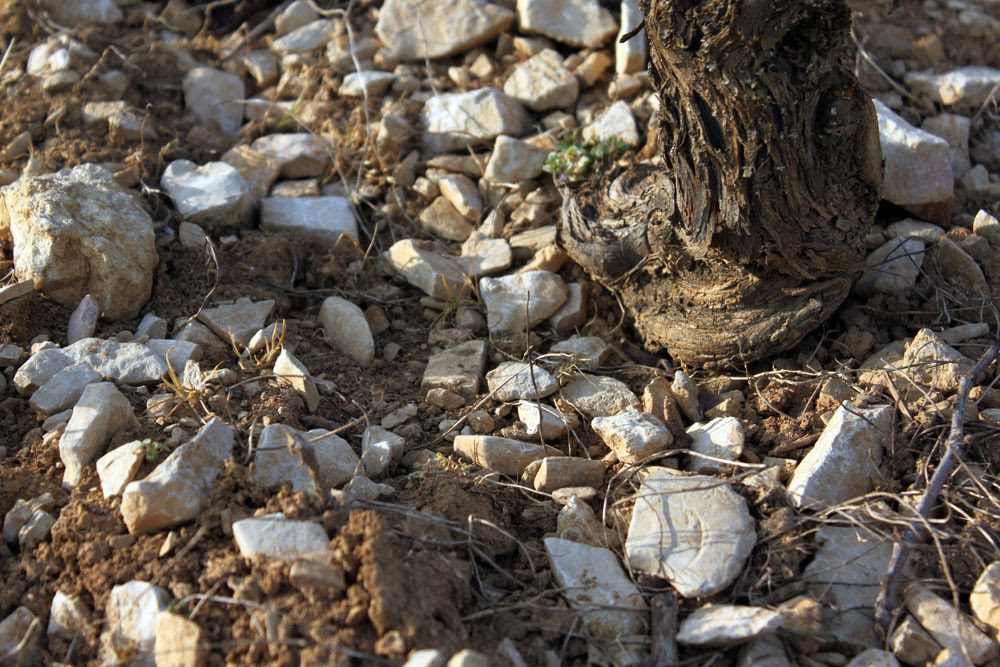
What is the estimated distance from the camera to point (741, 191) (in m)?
2.28

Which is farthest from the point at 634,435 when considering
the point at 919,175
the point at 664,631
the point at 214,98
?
the point at 214,98

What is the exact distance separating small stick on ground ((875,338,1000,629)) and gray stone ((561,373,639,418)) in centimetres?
88

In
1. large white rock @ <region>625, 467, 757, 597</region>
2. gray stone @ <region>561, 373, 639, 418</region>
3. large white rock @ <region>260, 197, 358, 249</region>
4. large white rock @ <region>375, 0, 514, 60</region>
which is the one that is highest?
large white rock @ <region>375, 0, 514, 60</region>

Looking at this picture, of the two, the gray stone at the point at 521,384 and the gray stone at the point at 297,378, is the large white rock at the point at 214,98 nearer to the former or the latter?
the gray stone at the point at 297,378

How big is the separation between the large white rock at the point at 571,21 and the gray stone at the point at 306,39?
3.50 ft

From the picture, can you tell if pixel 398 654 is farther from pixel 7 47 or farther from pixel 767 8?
pixel 7 47

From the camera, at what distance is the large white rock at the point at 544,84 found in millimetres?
3674

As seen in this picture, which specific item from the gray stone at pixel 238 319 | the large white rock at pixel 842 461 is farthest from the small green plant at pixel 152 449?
the large white rock at pixel 842 461

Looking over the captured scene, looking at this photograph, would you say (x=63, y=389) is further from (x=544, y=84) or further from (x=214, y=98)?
(x=544, y=84)

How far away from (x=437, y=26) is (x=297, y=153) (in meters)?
1.05

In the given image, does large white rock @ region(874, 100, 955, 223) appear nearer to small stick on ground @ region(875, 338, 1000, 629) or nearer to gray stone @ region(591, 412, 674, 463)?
small stick on ground @ region(875, 338, 1000, 629)

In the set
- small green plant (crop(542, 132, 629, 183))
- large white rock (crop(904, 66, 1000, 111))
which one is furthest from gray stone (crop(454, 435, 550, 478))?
large white rock (crop(904, 66, 1000, 111))

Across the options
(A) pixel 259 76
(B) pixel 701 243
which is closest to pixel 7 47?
(A) pixel 259 76

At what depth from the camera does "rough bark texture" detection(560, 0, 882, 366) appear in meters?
2.09
